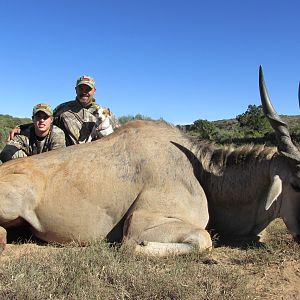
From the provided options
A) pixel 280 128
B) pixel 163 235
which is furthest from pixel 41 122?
pixel 280 128

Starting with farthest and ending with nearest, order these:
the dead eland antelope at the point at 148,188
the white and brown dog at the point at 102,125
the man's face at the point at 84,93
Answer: the man's face at the point at 84,93 → the white and brown dog at the point at 102,125 → the dead eland antelope at the point at 148,188

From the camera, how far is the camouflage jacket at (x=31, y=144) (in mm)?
7445

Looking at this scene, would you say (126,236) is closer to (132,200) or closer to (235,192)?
(132,200)

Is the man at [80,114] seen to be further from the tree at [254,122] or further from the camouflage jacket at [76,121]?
the tree at [254,122]

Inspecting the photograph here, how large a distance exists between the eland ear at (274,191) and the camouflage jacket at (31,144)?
3.52 meters

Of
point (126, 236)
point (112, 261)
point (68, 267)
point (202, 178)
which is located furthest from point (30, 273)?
point (202, 178)

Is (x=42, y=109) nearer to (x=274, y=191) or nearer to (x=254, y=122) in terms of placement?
(x=274, y=191)

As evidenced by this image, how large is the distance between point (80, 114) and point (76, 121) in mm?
211

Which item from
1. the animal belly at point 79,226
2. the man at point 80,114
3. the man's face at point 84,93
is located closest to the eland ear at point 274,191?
the animal belly at point 79,226

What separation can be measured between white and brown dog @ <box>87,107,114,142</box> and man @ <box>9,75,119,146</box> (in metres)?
0.13

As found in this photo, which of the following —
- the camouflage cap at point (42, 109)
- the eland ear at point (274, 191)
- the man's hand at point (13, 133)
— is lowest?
the eland ear at point (274, 191)

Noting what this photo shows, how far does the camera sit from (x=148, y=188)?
5.50 m

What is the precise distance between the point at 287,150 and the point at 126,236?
2.05 metres

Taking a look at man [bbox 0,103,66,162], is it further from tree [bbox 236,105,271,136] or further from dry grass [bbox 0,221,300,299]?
tree [bbox 236,105,271,136]
